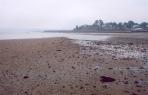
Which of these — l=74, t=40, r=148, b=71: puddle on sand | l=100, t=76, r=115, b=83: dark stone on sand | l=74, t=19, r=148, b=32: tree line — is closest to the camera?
l=100, t=76, r=115, b=83: dark stone on sand

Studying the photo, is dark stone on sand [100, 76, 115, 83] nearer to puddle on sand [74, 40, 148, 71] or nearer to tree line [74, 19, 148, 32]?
puddle on sand [74, 40, 148, 71]

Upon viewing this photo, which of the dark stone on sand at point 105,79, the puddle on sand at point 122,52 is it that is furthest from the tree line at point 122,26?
the dark stone on sand at point 105,79

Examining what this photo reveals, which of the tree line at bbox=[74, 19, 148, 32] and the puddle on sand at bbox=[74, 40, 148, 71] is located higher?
the tree line at bbox=[74, 19, 148, 32]

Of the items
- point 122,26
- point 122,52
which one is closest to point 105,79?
point 122,52

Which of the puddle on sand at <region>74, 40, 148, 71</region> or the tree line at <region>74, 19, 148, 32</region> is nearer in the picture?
the puddle on sand at <region>74, 40, 148, 71</region>

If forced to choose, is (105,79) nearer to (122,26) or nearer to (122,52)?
(122,52)

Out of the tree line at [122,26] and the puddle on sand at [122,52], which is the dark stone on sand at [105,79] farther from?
the tree line at [122,26]

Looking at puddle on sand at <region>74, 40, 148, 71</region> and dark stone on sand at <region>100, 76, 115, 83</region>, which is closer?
dark stone on sand at <region>100, 76, 115, 83</region>

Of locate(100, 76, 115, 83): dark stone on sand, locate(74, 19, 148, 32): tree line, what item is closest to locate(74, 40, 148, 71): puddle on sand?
locate(100, 76, 115, 83): dark stone on sand

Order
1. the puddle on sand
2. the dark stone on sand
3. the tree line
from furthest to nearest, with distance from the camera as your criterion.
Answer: the tree line, the puddle on sand, the dark stone on sand

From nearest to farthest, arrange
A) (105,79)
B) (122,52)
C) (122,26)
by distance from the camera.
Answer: (105,79) < (122,52) < (122,26)

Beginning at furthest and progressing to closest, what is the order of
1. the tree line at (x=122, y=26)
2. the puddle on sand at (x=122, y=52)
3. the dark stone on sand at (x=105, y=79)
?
the tree line at (x=122, y=26) < the puddle on sand at (x=122, y=52) < the dark stone on sand at (x=105, y=79)

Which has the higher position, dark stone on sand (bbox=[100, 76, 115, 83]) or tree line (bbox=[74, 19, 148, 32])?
tree line (bbox=[74, 19, 148, 32])

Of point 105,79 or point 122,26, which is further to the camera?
point 122,26
